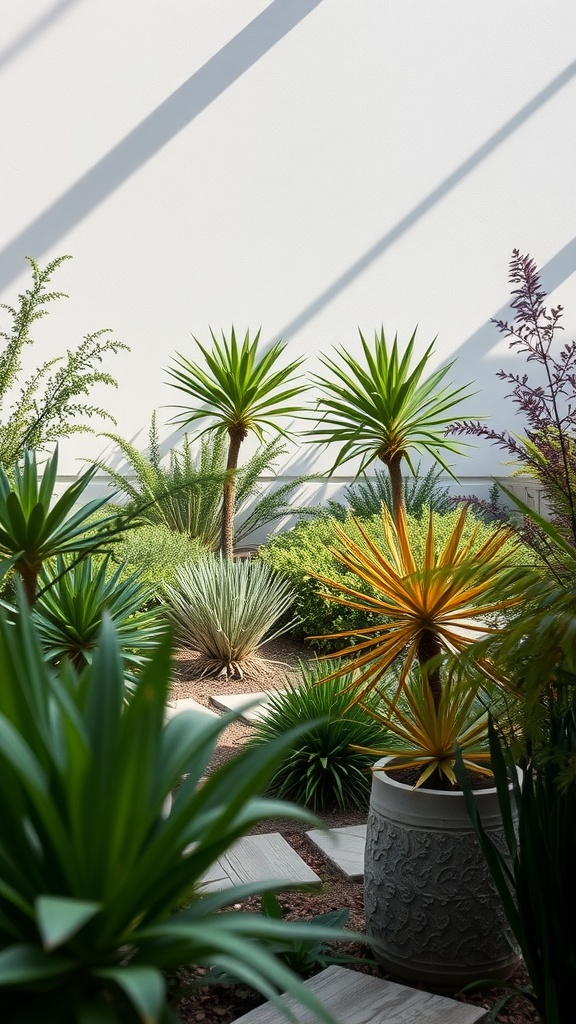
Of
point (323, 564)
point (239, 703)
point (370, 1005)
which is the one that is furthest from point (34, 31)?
point (370, 1005)

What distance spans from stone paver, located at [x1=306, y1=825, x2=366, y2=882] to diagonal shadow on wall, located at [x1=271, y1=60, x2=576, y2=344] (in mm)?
6362

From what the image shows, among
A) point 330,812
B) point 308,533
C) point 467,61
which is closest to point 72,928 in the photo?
point 330,812

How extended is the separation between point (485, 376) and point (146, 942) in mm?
9319

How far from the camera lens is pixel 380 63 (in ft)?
30.1

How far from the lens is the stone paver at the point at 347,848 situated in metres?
2.97

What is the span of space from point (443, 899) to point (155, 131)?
7825 mm

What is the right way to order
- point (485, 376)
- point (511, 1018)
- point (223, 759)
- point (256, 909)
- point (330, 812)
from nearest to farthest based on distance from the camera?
point (511, 1018), point (256, 909), point (330, 812), point (223, 759), point (485, 376)

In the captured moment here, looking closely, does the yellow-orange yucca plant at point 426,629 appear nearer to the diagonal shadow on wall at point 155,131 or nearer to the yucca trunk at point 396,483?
the yucca trunk at point 396,483

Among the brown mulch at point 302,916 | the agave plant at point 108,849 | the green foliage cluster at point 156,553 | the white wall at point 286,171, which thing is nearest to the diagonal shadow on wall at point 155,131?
the white wall at point 286,171

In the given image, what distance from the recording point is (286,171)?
29.5 ft

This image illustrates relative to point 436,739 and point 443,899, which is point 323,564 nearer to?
point 436,739

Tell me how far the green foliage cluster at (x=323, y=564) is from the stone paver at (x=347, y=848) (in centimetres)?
235

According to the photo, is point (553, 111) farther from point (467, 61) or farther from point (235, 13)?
point (235, 13)

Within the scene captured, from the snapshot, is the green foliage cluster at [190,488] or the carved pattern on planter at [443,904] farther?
the green foliage cluster at [190,488]
